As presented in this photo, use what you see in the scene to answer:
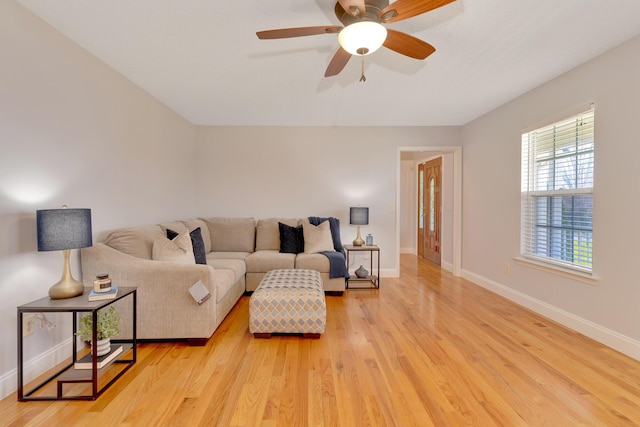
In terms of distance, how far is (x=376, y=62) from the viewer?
270 cm

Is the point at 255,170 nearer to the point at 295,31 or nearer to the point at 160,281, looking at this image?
the point at 160,281

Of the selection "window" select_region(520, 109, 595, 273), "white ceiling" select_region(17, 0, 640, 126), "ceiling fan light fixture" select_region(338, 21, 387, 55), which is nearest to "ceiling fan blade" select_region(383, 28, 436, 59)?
"ceiling fan light fixture" select_region(338, 21, 387, 55)

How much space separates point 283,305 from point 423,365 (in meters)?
1.19

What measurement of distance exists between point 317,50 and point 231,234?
2789 millimetres

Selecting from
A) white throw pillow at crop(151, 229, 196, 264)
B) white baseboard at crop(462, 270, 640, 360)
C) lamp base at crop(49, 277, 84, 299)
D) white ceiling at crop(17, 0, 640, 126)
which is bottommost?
white baseboard at crop(462, 270, 640, 360)

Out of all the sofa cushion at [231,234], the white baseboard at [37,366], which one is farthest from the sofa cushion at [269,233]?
the white baseboard at [37,366]

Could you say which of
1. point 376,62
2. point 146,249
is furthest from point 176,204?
point 376,62

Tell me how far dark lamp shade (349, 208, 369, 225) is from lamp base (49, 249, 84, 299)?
3.20m

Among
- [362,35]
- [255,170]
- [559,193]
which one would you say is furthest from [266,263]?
[559,193]

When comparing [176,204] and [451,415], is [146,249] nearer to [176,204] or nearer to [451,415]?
[176,204]

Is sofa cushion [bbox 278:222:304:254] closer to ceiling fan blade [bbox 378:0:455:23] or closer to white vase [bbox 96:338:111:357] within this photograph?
white vase [bbox 96:338:111:357]

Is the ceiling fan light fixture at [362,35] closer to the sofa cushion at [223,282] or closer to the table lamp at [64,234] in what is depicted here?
the table lamp at [64,234]

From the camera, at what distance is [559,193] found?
120 inches

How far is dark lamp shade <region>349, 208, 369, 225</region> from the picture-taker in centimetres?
438
